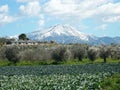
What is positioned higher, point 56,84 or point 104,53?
point 56,84

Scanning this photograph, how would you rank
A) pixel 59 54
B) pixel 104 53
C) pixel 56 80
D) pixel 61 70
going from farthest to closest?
pixel 104 53, pixel 59 54, pixel 61 70, pixel 56 80

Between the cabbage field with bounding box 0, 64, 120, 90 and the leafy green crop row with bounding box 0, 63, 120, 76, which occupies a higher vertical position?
the cabbage field with bounding box 0, 64, 120, 90

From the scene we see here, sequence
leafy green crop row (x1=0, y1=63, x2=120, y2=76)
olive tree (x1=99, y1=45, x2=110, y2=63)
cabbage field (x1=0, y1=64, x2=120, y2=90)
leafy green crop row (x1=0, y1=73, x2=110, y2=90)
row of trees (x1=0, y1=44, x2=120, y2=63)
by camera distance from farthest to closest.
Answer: olive tree (x1=99, y1=45, x2=110, y2=63) < row of trees (x1=0, y1=44, x2=120, y2=63) < leafy green crop row (x1=0, y1=63, x2=120, y2=76) < cabbage field (x1=0, y1=64, x2=120, y2=90) < leafy green crop row (x1=0, y1=73, x2=110, y2=90)

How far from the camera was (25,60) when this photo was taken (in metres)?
113

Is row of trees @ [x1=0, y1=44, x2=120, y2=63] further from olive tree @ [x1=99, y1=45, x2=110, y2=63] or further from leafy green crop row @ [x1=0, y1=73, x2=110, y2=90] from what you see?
leafy green crop row @ [x1=0, y1=73, x2=110, y2=90]

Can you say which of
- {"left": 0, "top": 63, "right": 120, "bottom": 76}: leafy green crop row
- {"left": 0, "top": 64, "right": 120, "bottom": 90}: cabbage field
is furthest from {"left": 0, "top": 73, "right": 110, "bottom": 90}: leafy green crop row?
{"left": 0, "top": 63, "right": 120, "bottom": 76}: leafy green crop row

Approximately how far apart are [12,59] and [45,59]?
10.4 meters

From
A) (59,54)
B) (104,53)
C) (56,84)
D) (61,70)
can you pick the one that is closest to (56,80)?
(56,84)

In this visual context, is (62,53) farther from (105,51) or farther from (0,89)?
(0,89)

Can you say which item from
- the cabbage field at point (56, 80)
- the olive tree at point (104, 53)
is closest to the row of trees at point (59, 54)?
the olive tree at point (104, 53)

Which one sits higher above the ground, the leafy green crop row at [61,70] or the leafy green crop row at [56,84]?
the leafy green crop row at [56,84]

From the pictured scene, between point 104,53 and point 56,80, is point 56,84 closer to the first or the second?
point 56,80

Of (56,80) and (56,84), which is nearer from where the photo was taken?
(56,84)

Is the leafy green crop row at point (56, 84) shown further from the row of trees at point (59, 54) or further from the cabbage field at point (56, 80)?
the row of trees at point (59, 54)
